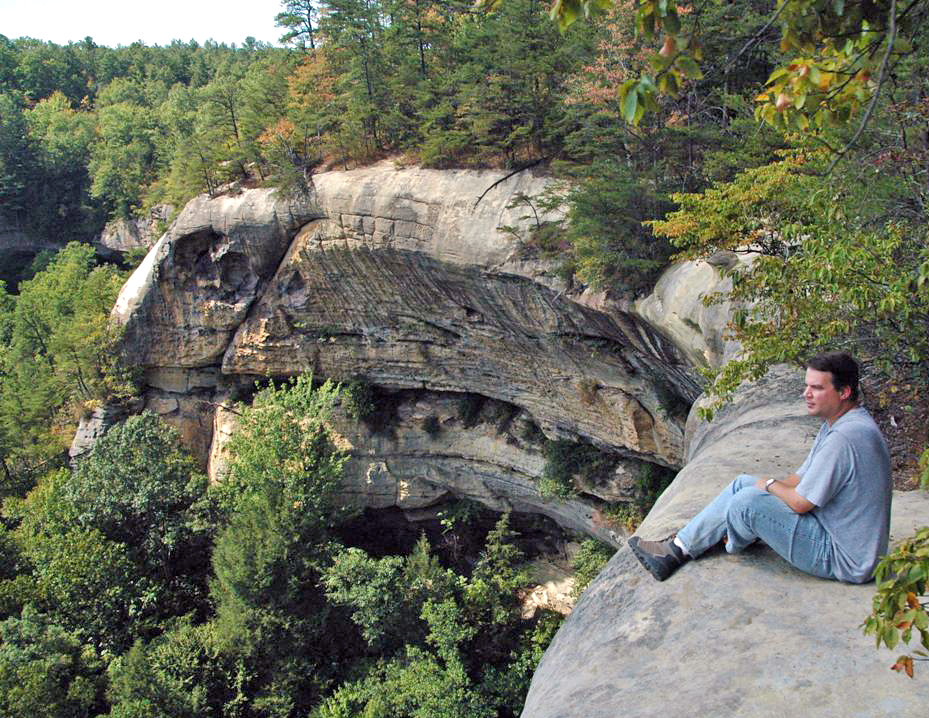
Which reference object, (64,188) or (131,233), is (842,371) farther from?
(64,188)

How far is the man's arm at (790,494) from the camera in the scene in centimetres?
309

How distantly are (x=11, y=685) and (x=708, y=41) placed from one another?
57.8 feet

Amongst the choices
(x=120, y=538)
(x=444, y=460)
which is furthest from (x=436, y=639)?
(x=120, y=538)

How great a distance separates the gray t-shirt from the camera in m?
3.02

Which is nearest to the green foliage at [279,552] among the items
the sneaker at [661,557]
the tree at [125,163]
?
the sneaker at [661,557]

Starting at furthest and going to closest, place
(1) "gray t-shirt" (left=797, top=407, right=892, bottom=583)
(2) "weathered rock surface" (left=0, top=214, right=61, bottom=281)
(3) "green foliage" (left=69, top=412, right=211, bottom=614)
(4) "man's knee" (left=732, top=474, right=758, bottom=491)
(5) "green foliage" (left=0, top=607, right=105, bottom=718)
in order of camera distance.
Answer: (2) "weathered rock surface" (left=0, top=214, right=61, bottom=281), (3) "green foliage" (left=69, top=412, right=211, bottom=614), (5) "green foliage" (left=0, top=607, right=105, bottom=718), (4) "man's knee" (left=732, top=474, right=758, bottom=491), (1) "gray t-shirt" (left=797, top=407, right=892, bottom=583)

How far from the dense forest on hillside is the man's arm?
211cm

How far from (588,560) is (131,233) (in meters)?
29.0

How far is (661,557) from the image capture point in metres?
3.48

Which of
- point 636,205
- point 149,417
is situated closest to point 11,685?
point 149,417

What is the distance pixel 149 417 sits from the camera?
20875 mm

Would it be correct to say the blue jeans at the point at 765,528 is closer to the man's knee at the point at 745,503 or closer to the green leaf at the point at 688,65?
the man's knee at the point at 745,503

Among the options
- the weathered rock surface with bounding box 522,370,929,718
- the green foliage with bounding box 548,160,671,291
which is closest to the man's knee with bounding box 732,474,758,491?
the weathered rock surface with bounding box 522,370,929,718

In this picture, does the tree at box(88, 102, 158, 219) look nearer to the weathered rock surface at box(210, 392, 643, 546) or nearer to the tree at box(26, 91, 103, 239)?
the tree at box(26, 91, 103, 239)
